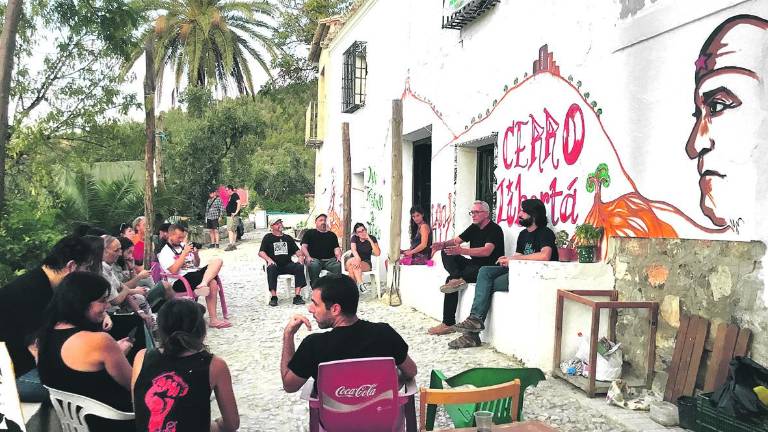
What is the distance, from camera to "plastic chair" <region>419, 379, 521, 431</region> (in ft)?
8.44

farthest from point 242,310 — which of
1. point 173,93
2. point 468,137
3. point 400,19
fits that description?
point 173,93

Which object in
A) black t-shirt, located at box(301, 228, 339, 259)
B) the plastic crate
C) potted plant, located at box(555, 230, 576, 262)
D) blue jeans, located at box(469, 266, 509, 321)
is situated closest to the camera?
the plastic crate

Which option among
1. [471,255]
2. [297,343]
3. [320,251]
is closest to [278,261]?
[320,251]

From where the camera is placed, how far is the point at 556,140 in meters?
5.88

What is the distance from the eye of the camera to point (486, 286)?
232 inches

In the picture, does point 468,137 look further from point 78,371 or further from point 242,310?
point 78,371

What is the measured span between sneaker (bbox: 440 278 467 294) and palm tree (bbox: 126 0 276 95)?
1499cm

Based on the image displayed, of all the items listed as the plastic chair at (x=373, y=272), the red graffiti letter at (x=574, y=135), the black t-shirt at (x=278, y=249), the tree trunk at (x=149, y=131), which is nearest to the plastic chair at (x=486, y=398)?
the red graffiti letter at (x=574, y=135)

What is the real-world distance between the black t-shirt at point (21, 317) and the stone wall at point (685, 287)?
399 cm

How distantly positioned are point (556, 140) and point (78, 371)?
14.9ft

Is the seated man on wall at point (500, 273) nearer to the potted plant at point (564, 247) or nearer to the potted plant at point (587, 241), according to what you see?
the potted plant at point (564, 247)

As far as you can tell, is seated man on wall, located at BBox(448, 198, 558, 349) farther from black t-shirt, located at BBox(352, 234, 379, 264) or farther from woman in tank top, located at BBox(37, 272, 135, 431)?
woman in tank top, located at BBox(37, 272, 135, 431)

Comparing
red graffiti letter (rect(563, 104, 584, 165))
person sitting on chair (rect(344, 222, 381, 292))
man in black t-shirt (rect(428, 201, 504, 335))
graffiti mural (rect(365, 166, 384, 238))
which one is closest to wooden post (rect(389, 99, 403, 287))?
person sitting on chair (rect(344, 222, 381, 292))

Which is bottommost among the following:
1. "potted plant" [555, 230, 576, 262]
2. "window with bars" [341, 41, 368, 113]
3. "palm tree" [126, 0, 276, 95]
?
"potted plant" [555, 230, 576, 262]
